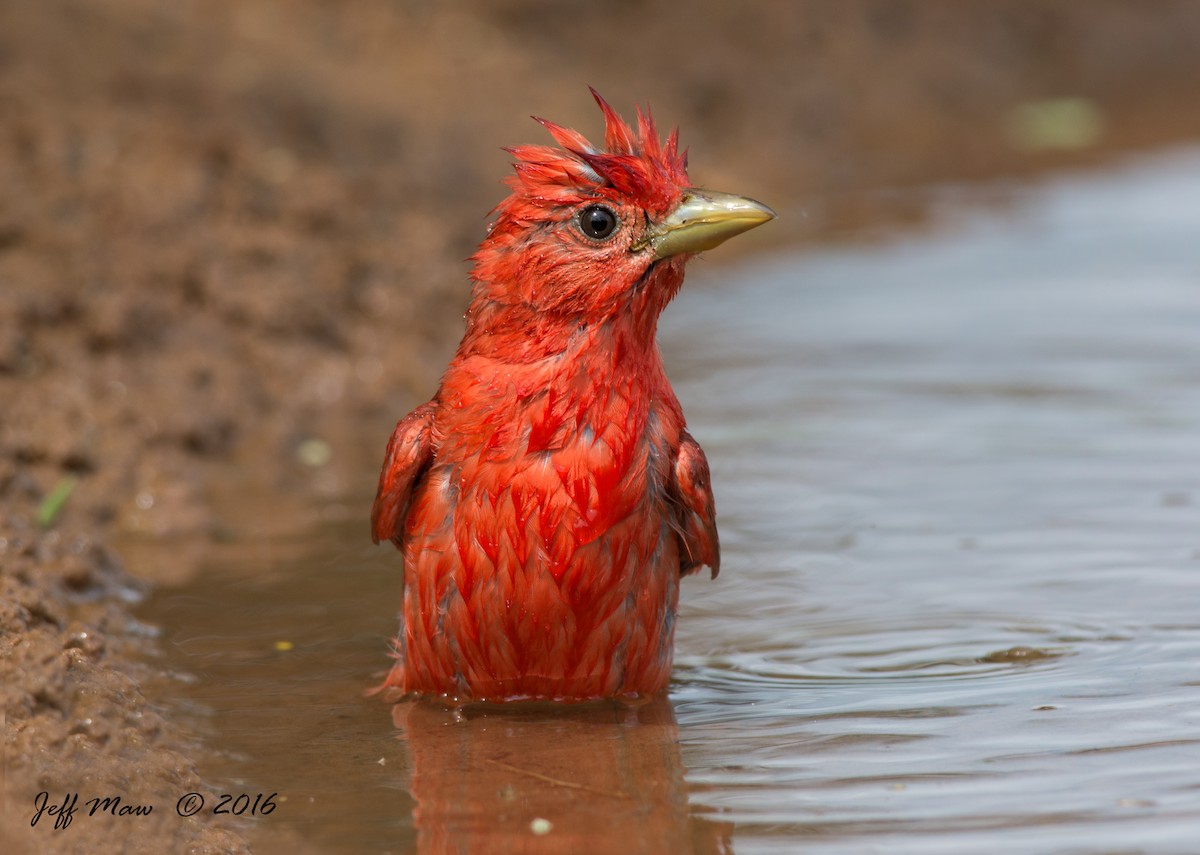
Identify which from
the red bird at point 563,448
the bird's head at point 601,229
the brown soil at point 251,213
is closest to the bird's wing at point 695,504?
the red bird at point 563,448

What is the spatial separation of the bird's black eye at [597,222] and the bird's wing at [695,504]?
0.59 meters

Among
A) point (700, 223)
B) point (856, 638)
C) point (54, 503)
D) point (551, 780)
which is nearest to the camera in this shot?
point (551, 780)

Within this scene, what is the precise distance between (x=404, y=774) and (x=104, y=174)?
440 centimetres

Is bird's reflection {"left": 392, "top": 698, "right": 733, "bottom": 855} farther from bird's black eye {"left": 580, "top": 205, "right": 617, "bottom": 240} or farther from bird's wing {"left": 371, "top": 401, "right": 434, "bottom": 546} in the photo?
bird's black eye {"left": 580, "top": 205, "right": 617, "bottom": 240}

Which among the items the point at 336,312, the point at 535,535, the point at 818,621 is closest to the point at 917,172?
the point at 336,312

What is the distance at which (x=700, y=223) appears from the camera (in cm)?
438

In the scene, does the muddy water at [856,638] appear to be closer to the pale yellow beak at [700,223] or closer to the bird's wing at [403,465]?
the bird's wing at [403,465]

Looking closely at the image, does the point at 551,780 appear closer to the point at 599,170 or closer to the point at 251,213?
the point at 599,170

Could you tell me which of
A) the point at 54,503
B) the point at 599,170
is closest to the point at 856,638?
the point at 599,170

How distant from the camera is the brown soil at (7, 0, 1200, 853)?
4.74 meters

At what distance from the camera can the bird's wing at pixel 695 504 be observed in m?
4.52

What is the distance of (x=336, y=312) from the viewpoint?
25.8 feet

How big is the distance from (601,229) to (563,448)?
1.87 feet

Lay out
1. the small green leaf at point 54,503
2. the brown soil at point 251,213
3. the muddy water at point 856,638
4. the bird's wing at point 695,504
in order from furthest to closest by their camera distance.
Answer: the small green leaf at point 54,503 < the brown soil at point 251,213 < the bird's wing at point 695,504 < the muddy water at point 856,638
